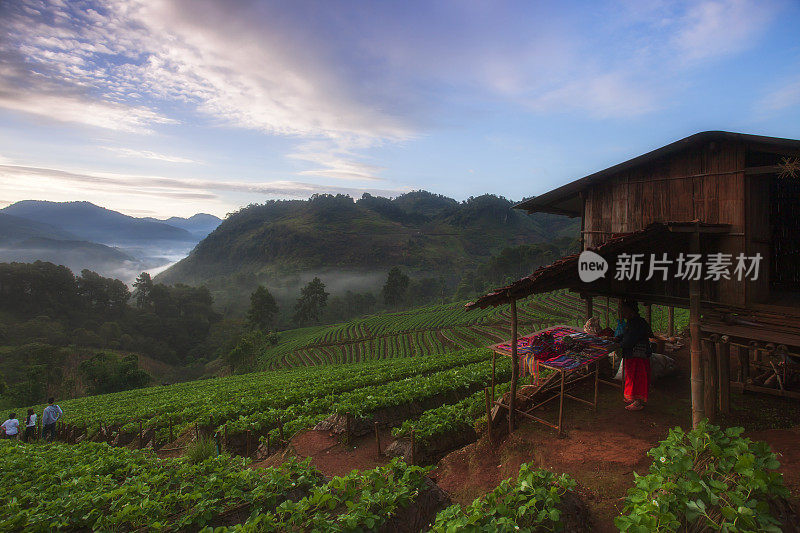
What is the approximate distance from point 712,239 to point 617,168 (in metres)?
2.42

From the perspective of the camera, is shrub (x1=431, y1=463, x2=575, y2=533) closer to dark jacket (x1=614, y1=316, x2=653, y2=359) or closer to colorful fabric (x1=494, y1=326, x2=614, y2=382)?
colorful fabric (x1=494, y1=326, x2=614, y2=382)

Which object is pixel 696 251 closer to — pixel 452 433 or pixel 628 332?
pixel 628 332

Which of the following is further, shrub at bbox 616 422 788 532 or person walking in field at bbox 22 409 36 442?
person walking in field at bbox 22 409 36 442

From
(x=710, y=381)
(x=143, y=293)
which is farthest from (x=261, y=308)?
(x=710, y=381)

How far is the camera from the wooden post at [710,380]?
682cm

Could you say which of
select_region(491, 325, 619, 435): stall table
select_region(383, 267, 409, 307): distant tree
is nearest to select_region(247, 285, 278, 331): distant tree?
select_region(383, 267, 409, 307): distant tree

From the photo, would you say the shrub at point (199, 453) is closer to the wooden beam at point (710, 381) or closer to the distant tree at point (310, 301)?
the wooden beam at point (710, 381)

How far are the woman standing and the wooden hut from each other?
2.86 feet

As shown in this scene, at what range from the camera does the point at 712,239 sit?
24.2 feet

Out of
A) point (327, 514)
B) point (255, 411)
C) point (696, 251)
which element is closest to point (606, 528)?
point (327, 514)

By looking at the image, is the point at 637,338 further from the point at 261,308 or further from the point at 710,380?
the point at 261,308

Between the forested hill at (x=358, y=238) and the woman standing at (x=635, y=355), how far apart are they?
108m

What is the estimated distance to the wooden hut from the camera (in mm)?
6363

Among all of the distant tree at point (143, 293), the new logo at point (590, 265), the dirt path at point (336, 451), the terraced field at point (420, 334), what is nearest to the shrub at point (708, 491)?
the new logo at point (590, 265)
